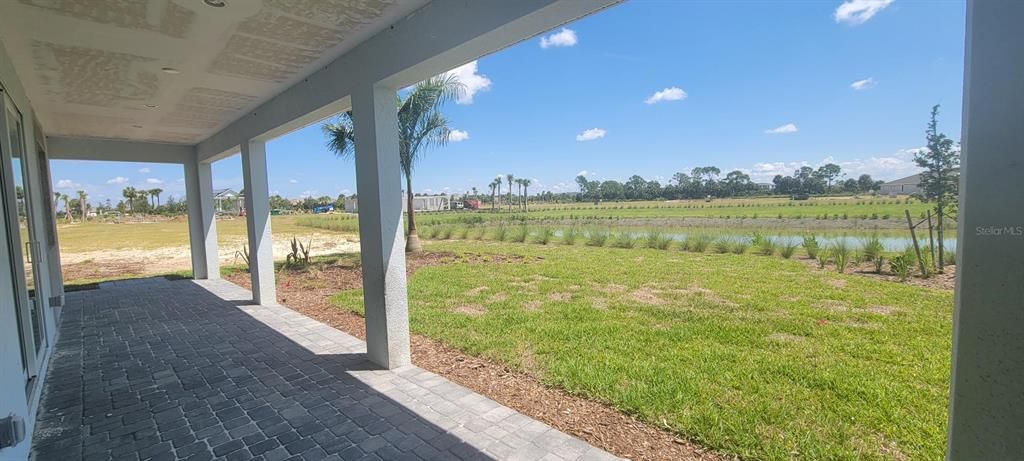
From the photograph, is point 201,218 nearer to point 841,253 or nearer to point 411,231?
point 411,231

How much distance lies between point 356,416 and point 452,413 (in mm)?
661

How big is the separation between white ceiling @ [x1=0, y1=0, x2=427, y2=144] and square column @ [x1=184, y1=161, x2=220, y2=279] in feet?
9.32

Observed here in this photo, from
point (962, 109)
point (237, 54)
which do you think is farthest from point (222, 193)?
point (962, 109)

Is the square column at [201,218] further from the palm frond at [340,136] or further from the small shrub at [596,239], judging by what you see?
the small shrub at [596,239]

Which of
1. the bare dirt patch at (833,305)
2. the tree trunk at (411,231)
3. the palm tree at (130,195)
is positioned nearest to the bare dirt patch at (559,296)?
the bare dirt patch at (833,305)

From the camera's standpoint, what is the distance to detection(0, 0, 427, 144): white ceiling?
2840 millimetres

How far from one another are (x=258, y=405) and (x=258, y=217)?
3669mm

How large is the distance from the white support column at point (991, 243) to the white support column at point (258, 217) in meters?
6.63

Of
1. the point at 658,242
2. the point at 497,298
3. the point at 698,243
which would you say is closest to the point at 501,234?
the point at 658,242

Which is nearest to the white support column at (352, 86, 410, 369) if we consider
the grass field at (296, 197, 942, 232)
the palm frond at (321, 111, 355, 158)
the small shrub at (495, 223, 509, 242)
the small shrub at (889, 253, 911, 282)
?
the small shrub at (889, 253, 911, 282)

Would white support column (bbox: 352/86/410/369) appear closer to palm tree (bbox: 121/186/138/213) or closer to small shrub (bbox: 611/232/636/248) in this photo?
small shrub (bbox: 611/232/636/248)

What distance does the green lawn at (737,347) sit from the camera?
8.45ft

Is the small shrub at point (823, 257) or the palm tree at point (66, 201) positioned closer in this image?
the small shrub at point (823, 257)

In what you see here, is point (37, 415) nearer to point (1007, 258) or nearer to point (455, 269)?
point (1007, 258)
